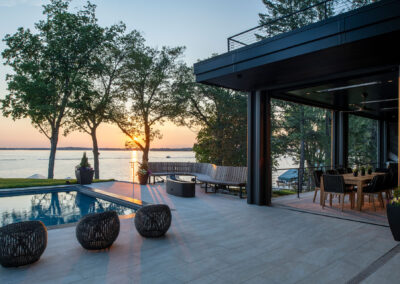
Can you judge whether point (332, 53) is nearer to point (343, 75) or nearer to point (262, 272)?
point (343, 75)

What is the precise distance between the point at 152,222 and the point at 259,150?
345 centimetres

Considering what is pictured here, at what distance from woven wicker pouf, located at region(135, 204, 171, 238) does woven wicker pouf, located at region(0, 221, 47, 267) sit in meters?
1.26

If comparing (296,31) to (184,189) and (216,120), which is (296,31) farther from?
(216,120)

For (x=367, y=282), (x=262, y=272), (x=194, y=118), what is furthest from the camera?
(x=194, y=118)

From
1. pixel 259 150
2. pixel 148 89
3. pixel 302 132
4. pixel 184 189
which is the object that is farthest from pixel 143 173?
pixel 302 132

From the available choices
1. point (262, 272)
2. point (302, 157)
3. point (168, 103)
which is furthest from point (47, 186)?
point (302, 157)

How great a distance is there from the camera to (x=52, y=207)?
721 cm

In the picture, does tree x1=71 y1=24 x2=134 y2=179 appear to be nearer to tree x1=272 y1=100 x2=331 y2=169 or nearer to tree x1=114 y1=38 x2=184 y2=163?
tree x1=114 y1=38 x2=184 y2=163

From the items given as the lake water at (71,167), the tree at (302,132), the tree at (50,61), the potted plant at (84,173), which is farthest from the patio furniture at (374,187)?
the tree at (50,61)

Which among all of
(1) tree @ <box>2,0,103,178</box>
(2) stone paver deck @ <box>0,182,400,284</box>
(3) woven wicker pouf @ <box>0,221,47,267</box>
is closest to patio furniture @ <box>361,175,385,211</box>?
(2) stone paver deck @ <box>0,182,400,284</box>

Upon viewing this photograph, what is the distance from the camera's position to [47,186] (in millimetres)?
9805

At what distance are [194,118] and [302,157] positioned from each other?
7295 millimetres

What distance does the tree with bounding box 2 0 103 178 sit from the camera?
1206cm

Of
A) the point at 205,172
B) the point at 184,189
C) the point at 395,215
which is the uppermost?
the point at 205,172
